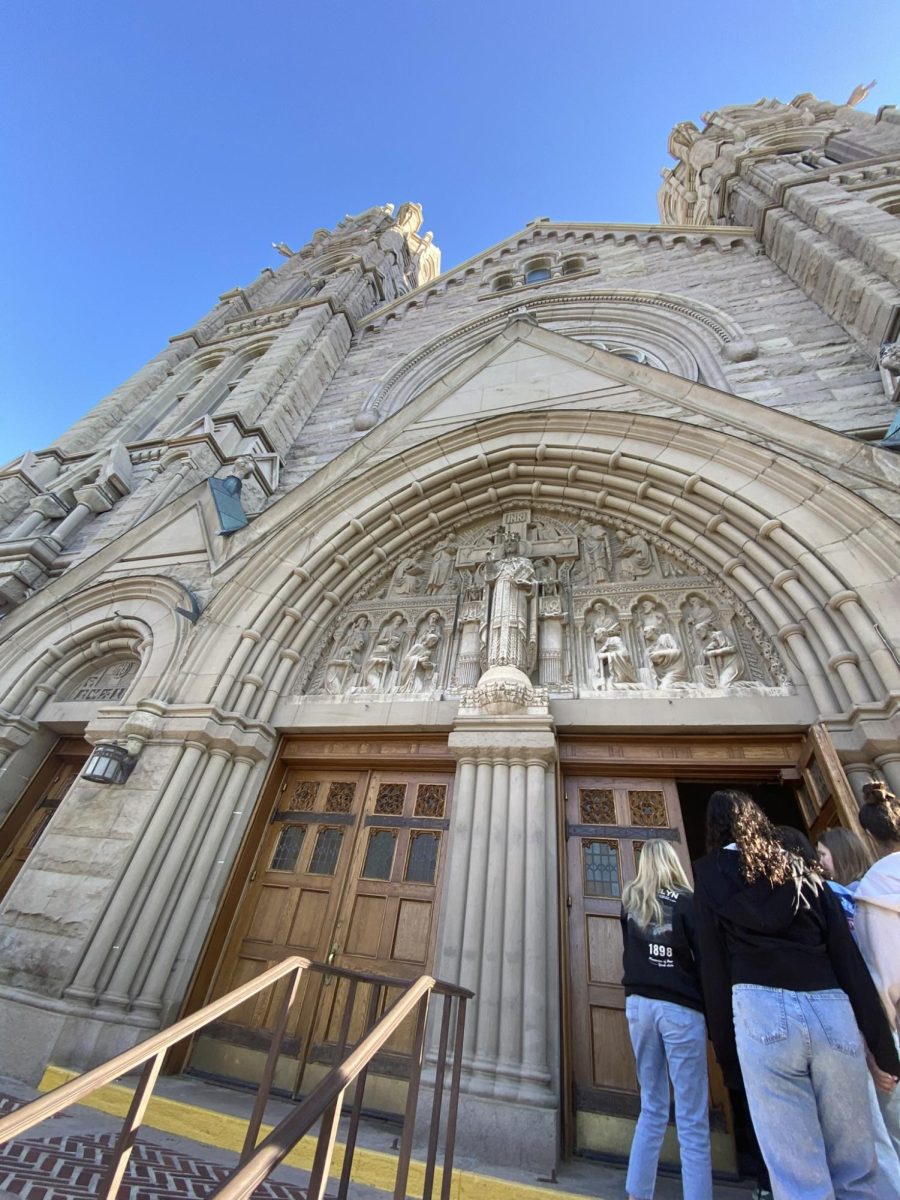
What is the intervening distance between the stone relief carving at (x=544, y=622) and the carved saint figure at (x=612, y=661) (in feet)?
0.04

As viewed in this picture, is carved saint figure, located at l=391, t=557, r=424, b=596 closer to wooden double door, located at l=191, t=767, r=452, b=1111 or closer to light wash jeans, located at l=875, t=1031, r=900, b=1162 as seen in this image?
wooden double door, located at l=191, t=767, r=452, b=1111

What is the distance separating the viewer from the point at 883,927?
2002 millimetres

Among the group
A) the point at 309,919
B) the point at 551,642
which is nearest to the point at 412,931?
the point at 309,919

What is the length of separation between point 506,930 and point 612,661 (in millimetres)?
2345

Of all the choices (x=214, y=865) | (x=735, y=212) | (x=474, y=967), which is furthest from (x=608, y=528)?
(x=735, y=212)

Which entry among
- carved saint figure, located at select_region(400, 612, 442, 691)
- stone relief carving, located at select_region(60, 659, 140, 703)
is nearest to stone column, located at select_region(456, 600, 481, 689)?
carved saint figure, located at select_region(400, 612, 442, 691)

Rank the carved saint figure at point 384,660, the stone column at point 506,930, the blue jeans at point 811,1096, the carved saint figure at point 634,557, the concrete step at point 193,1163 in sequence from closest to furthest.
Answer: the blue jeans at point 811,1096 → the concrete step at point 193,1163 → the stone column at point 506,930 → the carved saint figure at point 384,660 → the carved saint figure at point 634,557

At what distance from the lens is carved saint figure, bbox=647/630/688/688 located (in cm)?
472

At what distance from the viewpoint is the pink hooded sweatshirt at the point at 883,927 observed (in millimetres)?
1943

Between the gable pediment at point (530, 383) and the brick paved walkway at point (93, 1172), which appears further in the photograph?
the gable pediment at point (530, 383)

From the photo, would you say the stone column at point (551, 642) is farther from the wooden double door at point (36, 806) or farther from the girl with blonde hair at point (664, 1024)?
the wooden double door at point (36, 806)

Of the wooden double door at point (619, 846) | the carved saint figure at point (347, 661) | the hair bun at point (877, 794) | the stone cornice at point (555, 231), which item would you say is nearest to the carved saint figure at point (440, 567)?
the carved saint figure at point (347, 661)

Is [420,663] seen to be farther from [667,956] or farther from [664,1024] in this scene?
[664,1024]

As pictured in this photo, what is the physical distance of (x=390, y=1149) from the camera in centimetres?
299
